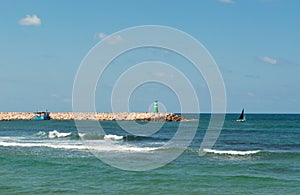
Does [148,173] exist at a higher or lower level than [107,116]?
lower

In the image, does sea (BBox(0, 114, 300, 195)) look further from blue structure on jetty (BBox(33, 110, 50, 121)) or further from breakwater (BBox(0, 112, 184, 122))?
blue structure on jetty (BBox(33, 110, 50, 121))

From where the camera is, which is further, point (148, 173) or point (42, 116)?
point (42, 116)

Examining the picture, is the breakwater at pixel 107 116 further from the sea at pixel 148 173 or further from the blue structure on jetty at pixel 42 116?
the sea at pixel 148 173

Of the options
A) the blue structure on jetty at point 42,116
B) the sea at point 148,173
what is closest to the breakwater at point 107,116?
the blue structure on jetty at point 42,116

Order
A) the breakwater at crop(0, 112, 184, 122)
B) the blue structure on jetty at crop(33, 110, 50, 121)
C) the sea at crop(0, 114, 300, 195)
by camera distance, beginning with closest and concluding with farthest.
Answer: the sea at crop(0, 114, 300, 195) → the breakwater at crop(0, 112, 184, 122) → the blue structure on jetty at crop(33, 110, 50, 121)

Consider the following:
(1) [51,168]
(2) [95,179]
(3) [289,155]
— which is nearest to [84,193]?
(2) [95,179]

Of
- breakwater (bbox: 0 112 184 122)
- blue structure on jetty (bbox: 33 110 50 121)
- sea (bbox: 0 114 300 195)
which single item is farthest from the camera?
blue structure on jetty (bbox: 33 110 50 121)

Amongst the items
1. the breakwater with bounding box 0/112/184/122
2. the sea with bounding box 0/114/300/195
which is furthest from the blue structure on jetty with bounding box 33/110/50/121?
the sea with bounding box 0/114/300/195

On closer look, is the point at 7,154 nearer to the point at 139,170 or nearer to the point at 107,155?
the point at 107,155

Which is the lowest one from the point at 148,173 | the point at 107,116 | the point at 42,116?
the point at 148,173

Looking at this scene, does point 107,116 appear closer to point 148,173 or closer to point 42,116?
point 42,116

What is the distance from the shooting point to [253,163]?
25.2 meters

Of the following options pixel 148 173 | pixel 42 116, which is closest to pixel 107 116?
pixel 42 116

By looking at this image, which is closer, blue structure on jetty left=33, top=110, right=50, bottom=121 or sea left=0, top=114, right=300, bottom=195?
sea left=0, top=114, right=300, bottom=195
